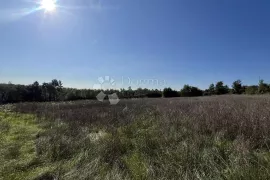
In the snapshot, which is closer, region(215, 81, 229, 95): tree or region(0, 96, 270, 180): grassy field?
region(0, 96, 270, 180): grassy field

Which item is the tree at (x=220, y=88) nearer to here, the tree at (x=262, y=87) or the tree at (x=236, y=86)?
the tree at (x=236, y=86)

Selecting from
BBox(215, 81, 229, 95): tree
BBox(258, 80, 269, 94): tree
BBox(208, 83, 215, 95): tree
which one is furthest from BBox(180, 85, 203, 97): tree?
BBox(258, 80, 269, 94): tree

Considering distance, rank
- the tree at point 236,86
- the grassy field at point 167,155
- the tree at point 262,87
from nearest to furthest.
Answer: the grassy field at point 167,155
the tree at point 262,87
the tree at point 236,86

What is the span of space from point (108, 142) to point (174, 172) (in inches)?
78.7

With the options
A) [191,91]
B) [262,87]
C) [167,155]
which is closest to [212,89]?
[191,91]

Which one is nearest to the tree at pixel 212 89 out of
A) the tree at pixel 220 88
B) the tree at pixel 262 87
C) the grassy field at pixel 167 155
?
the tree at pixel 220 88

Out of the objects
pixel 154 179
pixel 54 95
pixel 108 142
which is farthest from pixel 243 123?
pixel 54 95

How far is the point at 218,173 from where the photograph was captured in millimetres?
2646

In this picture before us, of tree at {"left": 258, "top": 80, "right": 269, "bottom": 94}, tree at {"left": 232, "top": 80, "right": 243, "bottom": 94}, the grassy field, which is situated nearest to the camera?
the grassy field

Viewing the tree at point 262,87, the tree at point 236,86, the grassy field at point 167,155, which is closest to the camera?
the grassy field at point 167,155

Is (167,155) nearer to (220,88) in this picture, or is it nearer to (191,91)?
(191,91)

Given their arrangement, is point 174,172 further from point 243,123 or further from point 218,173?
point 243,123

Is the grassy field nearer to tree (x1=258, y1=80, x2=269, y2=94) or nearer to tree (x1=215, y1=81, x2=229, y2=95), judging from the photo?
tree (x1=258, y1=80, x2=269, y2=94)

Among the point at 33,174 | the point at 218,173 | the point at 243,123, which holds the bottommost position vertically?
the point at 33,174
